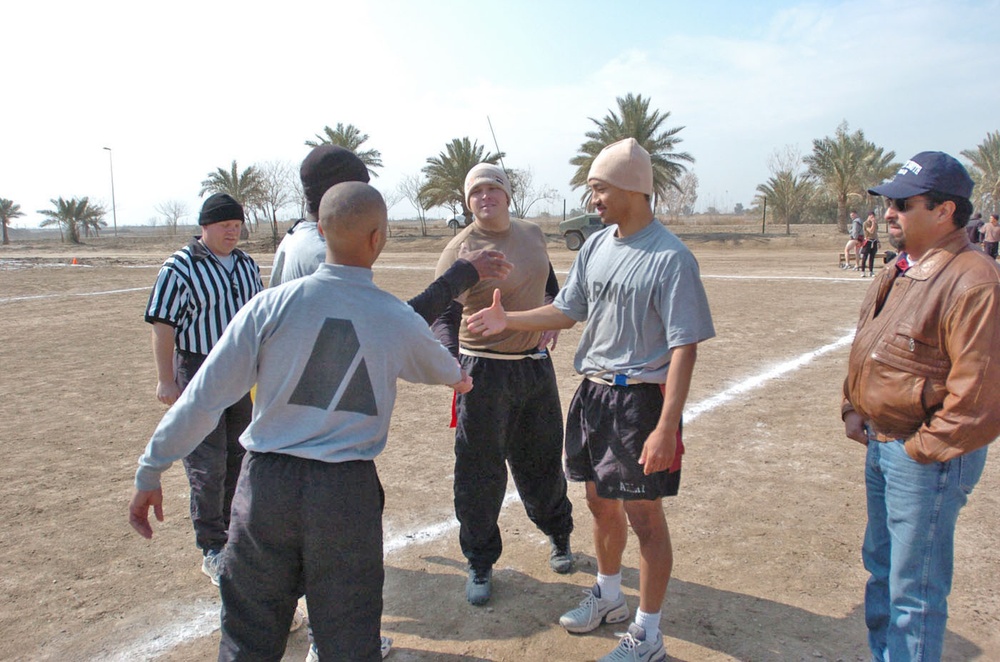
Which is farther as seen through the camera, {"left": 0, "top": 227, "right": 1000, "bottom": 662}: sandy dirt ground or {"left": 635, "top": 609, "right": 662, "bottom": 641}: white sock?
{"left": 0, "top": 227, "right": 1000, "bottom": 662}: sandy dirt ground

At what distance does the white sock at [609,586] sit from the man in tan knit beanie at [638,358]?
0.30 m

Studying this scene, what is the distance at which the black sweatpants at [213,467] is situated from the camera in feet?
12.0

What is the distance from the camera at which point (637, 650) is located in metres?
3.00

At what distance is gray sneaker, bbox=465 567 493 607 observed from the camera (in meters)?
3.55

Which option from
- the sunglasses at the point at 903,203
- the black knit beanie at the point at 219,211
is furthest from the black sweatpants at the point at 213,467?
the sunglasses at the point at 903,203

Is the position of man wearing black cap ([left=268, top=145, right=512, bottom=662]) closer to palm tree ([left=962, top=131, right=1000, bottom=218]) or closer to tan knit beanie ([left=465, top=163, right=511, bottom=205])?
tan knit beanie ([left=465, top=163, right=511, bottom=205])

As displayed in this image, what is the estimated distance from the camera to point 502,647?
3188 millimetres

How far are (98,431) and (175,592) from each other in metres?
3.28

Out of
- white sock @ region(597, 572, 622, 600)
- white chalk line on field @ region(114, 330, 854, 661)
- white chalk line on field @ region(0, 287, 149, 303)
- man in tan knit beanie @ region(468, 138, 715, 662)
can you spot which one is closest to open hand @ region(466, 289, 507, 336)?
man in tan knit beanie @ region(468, 138, 715, 662)

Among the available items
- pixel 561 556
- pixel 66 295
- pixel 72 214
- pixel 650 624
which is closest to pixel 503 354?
pixel 561 556

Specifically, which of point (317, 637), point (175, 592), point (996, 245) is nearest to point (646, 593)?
point (317, 637)

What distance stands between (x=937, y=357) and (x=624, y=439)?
1.16 m

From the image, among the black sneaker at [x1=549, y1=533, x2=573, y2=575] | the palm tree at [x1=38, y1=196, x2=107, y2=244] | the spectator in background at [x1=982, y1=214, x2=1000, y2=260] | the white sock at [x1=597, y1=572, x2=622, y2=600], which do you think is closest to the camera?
the white sock at [x1=597, y1=572, x2=622, y2=600]

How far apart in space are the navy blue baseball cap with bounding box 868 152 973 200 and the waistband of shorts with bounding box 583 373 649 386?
1.15 m
